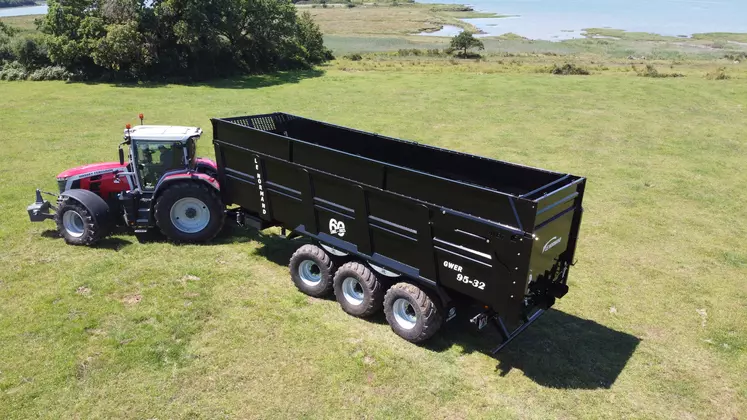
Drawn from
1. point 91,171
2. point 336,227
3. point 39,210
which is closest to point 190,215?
point 91,171

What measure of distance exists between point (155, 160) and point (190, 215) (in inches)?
49.5

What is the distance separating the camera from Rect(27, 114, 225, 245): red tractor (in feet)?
31.4

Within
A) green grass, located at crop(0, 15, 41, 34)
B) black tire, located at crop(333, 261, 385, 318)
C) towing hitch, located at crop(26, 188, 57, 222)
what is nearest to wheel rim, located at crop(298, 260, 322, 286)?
black tire, located at crop(333, 261, 385, 318)

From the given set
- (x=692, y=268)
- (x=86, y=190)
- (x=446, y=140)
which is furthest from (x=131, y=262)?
(x=446, y=140)

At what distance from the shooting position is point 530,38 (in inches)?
2606

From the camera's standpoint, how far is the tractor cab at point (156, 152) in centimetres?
955

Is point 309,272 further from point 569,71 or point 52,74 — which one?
point 569,71

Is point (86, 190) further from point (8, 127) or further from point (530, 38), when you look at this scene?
point (530, 38)

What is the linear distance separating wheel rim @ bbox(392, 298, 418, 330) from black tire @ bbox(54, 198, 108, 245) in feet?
20.0

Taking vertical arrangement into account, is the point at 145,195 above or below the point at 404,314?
above

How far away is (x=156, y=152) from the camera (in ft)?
31.8

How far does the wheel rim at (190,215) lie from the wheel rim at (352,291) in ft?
11.8

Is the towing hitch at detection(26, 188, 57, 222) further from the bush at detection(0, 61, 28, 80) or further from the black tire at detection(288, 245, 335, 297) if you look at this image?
the bush at detection(0, 61, 28, 80)

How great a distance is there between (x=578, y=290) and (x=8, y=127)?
72.4 feet
